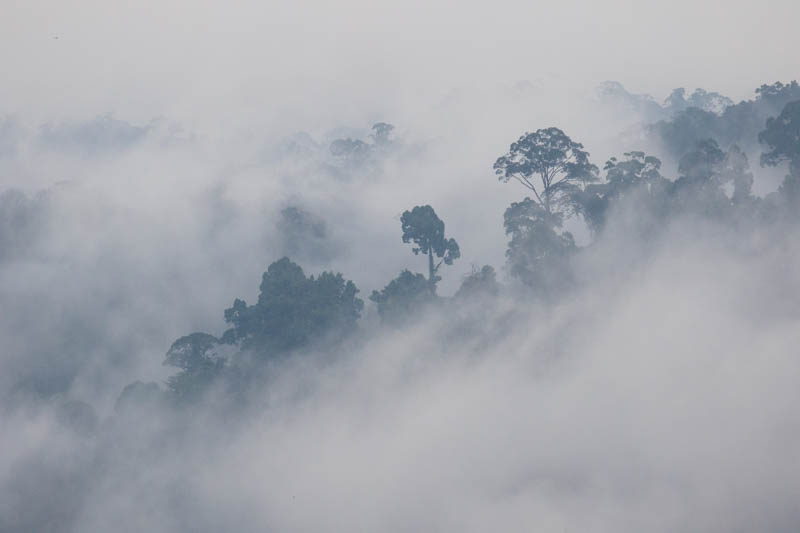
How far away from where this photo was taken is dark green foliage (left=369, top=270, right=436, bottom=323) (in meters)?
53.0

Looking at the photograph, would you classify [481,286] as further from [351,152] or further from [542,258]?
[351,152]

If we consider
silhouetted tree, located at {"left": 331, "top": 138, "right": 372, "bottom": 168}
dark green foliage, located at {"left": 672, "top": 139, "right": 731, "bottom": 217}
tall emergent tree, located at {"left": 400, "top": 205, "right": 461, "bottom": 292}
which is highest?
silhouetted tree, located at {"left": 331, "top": 138, "right": 372, "bottom": 168}

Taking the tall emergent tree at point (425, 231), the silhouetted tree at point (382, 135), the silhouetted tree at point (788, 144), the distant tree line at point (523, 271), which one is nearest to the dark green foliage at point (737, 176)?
the distant tree line at point (523, 271)

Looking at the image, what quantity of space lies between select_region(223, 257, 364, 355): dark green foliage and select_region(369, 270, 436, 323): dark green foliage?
103 inches

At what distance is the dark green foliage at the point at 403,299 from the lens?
52969mm

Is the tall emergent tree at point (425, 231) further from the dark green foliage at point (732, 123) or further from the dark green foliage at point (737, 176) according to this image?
the dark green foliage at point (732, 123)

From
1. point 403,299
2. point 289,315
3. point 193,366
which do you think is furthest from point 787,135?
point 193,366

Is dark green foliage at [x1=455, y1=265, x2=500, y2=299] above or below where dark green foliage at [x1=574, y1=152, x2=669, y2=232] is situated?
below

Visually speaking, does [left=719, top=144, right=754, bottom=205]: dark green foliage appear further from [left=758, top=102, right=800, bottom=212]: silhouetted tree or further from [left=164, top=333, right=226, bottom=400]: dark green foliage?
[left=164, top=333, right=226, bottom=400]: dark green foliage

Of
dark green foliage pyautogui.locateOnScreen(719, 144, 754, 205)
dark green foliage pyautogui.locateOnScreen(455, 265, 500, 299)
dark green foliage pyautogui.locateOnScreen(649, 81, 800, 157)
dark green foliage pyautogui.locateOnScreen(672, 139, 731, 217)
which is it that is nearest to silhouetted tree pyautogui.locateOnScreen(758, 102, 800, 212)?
dark green foliage pyautogui.locateOnScreen(719, 144, 754, 205)

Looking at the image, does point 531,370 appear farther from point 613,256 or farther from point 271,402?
point 271,402

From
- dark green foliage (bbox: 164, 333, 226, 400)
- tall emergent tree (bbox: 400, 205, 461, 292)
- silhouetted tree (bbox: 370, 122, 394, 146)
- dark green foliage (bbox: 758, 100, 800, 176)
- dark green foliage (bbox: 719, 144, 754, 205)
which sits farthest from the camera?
silhouetted tree (bbox: 370, 122, 394, 146)

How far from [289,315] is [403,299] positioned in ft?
25.3

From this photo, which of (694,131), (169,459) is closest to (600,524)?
(169,459)
